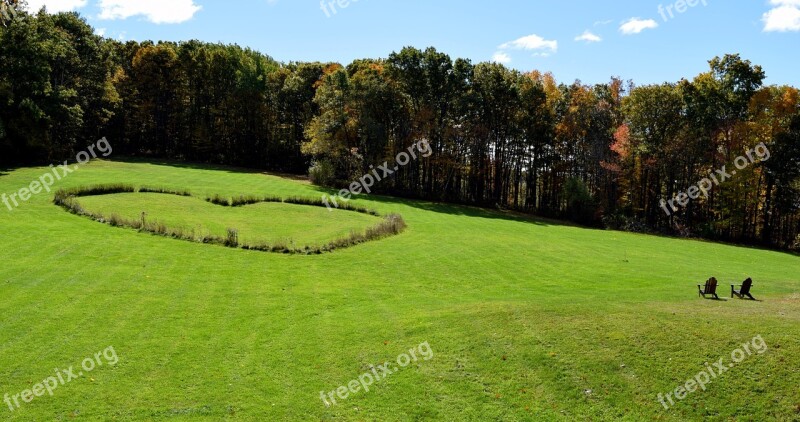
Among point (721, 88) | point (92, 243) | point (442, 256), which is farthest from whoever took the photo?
point (721, 88)

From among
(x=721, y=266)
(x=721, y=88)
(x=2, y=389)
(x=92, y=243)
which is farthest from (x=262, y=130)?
(x=2, y=389)

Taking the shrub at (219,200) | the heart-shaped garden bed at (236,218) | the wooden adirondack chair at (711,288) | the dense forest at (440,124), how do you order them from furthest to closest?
the dense forest at (440,124) → the shrub at (219,200) → the heart-shaped garden bed at (236,218) → the wooden adirondack chair at (711,288)

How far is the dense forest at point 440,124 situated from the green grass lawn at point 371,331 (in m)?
26.5

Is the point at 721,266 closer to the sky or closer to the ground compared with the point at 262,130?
closer to the ground

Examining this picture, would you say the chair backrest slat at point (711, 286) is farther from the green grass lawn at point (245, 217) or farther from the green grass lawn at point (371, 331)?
the green grass lawn at point (245, 217)

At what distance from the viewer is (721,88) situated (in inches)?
2062

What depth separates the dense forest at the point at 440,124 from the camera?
51969 mm

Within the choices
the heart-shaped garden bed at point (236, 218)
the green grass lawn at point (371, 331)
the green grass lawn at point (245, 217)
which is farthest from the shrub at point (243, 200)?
the green grass lawn at point (371, 331)

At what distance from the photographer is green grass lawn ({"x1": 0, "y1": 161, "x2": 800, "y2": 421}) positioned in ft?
41.1

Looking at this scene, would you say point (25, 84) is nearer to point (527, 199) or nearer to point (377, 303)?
point (377, 303)

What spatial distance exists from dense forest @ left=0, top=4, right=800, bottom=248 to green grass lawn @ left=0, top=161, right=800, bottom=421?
26476 mm

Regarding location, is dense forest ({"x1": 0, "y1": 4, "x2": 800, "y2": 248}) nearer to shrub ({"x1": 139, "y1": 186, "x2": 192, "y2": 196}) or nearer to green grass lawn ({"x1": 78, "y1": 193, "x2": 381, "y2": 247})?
shrub ({"x1": 139, "y1": 186, "x2": 192, "y2": 196})

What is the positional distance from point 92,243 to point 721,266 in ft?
119

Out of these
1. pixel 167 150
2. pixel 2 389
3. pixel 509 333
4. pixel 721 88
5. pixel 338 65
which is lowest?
pixel 2 389
